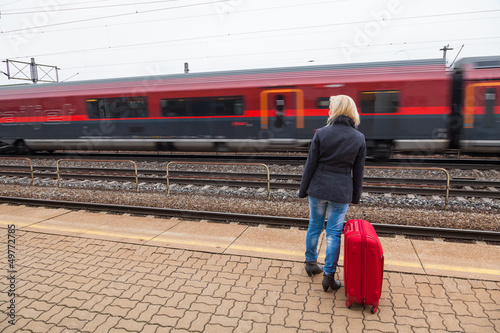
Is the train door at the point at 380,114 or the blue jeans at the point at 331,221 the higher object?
the train door at the point at 380,114

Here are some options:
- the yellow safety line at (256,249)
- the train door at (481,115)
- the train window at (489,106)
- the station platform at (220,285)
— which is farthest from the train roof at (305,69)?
the yellow safety line at (256,249)

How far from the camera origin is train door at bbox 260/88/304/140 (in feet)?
33.2

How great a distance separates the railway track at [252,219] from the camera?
4570 millimetres

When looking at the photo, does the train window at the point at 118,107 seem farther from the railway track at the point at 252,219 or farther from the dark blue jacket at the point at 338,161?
the dark blue jacket at the point at 338,161

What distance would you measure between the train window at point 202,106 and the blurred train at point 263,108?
0.03 meters

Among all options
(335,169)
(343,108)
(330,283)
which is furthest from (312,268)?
(343,108)

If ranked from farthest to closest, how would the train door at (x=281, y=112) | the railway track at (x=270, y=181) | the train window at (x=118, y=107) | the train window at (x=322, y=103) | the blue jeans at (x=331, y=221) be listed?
1. the train window at (x=118, y=107)
2. the train door at (x=281, y=112)
3. the train window at (x=322, y=103)
4. the railway track at (x=270, y=181)
5. the blue jeans at (x=331, y=221)

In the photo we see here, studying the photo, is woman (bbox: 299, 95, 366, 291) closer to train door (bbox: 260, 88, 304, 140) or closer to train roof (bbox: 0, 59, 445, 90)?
train door (bbox: 260, 88, 304, 140)

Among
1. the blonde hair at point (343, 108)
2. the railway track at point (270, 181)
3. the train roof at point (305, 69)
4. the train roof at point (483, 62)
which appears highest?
the train roof at point (305, 69)

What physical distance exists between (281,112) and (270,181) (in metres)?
2.92

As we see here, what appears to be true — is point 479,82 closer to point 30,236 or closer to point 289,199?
point 289,199

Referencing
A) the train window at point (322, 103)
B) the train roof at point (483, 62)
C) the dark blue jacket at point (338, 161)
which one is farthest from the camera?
the train window at point (322, 103)

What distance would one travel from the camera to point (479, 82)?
9000mm

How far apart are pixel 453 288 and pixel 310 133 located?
7.30 meters
